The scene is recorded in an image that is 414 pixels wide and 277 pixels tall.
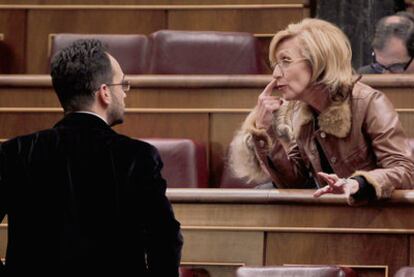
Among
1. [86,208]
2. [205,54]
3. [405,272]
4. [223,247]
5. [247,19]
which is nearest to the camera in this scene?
[86,208]

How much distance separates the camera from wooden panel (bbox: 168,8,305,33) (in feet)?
5.17

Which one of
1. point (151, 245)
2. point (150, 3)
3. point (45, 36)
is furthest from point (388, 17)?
point (151, 245)

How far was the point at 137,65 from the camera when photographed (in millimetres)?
1460

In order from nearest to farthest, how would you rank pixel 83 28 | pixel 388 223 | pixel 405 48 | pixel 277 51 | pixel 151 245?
pixel 151 245 < pixel 388 223 < pixel 277 51 < pixel 405 48 < pixel 83 28

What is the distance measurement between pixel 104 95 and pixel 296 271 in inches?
9.2

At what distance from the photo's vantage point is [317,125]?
1.04 metres

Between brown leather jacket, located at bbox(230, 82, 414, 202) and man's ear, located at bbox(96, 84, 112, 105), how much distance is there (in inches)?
11.2

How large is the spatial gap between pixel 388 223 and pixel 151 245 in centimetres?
28

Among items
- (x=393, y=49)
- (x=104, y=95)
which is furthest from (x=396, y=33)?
(x=104, y=95)

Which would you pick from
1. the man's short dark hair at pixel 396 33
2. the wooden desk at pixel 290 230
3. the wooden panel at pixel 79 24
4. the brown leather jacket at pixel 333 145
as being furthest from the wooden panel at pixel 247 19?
the wooden desk at pixel 290 230

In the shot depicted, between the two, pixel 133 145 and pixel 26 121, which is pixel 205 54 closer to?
pixel 26 121

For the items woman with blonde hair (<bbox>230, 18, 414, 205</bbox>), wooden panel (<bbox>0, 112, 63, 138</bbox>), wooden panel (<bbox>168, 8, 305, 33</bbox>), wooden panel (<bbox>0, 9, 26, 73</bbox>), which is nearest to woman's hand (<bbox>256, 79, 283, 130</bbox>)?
woman with blonde hair (<bbox>230, 18, 414, 205</bbox>)

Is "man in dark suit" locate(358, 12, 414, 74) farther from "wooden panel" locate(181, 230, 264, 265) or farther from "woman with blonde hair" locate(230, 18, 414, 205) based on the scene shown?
"wooden panel" locate(181, 230, 264, 265)

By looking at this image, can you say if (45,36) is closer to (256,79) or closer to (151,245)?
(256,79)
